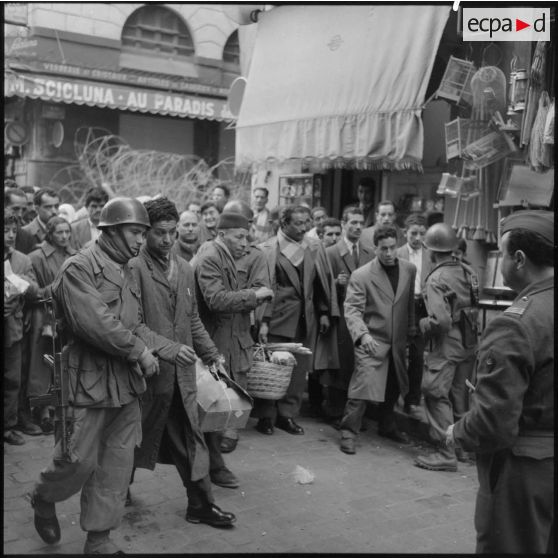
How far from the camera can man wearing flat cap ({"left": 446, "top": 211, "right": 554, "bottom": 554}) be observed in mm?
2793

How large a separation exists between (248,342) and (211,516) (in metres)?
1.62

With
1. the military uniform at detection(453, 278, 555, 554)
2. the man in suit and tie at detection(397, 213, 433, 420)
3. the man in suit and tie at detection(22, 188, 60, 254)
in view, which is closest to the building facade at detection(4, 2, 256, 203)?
the man in suit and tie at detection(22, 188, 60, 254)

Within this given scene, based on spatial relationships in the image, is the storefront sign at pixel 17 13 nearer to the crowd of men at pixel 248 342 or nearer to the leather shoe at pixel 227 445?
the crowd of men at pixel 248 342

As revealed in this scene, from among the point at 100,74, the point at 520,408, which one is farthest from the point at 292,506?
the point at 100,74

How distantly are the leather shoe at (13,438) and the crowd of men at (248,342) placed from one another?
17mm

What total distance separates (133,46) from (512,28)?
14.5 meters

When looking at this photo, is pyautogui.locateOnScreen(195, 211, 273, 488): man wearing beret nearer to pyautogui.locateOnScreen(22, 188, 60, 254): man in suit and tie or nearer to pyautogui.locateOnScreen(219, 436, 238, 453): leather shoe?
pyautogui.locateOnScreen(219, 436, 238, 453): leather shoe

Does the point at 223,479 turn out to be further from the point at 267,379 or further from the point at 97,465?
the point at 97,465

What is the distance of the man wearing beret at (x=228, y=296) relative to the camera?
5.32 m

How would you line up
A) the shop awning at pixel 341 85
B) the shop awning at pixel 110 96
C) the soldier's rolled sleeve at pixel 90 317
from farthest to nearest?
the shop awning at pixel 110 96
the shop awning at pixel 341 85
the soldier's rolled sleeve at pixel 90 317

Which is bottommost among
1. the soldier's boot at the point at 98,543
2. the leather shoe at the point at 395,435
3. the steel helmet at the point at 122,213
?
the leather shoe at the point at 395,435

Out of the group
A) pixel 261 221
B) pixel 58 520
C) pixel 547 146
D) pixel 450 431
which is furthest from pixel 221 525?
pixel 261 221

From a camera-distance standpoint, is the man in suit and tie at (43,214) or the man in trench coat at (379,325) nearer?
the man in trench coat at (379,325)

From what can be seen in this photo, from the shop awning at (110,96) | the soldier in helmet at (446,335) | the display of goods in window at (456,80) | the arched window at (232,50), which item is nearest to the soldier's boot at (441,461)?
the soldier in helmet at (446,335)
